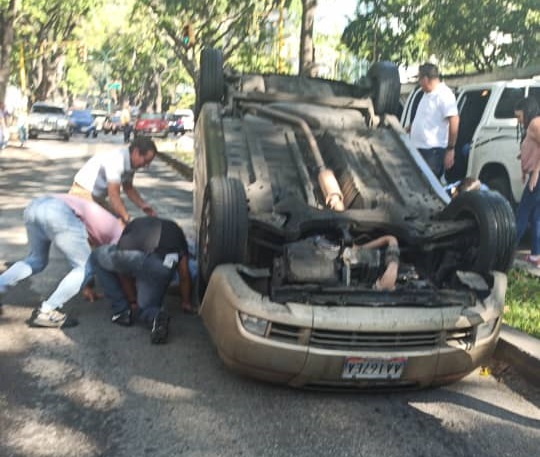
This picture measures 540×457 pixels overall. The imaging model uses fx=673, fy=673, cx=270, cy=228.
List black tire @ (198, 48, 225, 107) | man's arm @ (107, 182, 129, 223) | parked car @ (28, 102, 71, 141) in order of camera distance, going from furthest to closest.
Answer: parked car @ (28, 102, 71, 141), black tire @ (198, 48, 225, 107), man's arm @ (107, 182, 129, 223)

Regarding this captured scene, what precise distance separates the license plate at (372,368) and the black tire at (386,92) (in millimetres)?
3583

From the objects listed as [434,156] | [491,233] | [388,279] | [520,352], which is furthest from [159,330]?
[434,156]

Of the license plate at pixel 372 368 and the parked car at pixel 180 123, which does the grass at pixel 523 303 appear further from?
the parked car at pixel 180 123

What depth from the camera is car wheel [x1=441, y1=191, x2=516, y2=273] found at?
4473mm

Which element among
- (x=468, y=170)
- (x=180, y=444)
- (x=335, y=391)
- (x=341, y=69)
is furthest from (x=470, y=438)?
(x=341, y=69)

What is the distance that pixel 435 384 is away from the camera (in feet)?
13.4

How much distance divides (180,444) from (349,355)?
1.03m

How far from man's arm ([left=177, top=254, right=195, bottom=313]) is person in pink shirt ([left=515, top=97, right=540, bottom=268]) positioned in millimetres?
3462

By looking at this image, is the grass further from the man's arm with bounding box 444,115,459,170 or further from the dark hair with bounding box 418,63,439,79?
the dark hair with bounding box 418,63,439,79

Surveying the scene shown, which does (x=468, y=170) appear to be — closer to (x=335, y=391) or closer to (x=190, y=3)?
(x=335, y=391)

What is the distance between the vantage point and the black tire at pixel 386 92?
268 inches

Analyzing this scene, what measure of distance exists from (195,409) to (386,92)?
4.19 metres

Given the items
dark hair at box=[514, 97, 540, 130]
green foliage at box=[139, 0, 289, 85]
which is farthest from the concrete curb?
green foliage at box=[139, 0, 289, 85]

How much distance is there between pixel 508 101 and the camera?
337 inches
